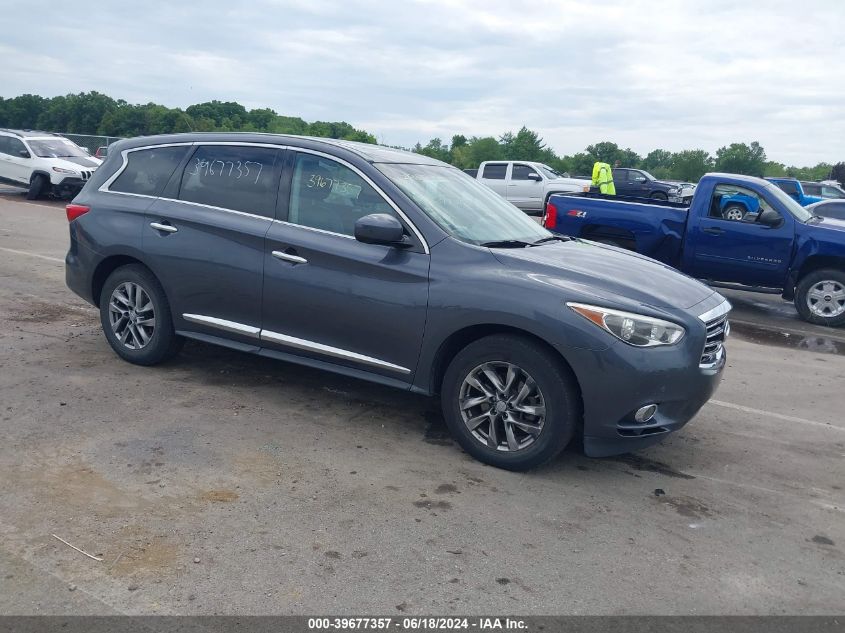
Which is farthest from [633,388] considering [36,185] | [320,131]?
[320,131]

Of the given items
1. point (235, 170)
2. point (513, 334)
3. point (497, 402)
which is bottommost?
point (497, 402)

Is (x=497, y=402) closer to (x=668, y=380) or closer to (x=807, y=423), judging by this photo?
(x=668, y=380)

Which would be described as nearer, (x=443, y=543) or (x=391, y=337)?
(x=443, y=543)

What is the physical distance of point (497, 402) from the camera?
15.4 feet

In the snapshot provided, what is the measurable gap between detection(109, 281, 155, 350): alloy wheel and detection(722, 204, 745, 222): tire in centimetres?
805

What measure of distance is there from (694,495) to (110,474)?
129 inches

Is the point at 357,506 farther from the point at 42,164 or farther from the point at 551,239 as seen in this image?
the point at 42,164

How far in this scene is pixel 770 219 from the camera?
35.5ft

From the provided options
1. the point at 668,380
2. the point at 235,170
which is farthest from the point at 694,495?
the point at 235,170

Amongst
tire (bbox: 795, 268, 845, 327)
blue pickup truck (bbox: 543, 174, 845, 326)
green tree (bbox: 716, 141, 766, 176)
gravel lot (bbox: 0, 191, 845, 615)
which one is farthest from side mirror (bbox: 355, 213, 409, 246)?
green tree (bbox: 716, 141, 766, 176)

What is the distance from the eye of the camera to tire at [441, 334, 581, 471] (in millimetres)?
4527

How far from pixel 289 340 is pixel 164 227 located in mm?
1398

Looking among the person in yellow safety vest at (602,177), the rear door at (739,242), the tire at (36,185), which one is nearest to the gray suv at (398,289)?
the rear door at (739,242)

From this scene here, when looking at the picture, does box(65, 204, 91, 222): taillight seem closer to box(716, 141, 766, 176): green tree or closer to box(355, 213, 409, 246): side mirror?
box(355, 213, 409, 246): side mirror
